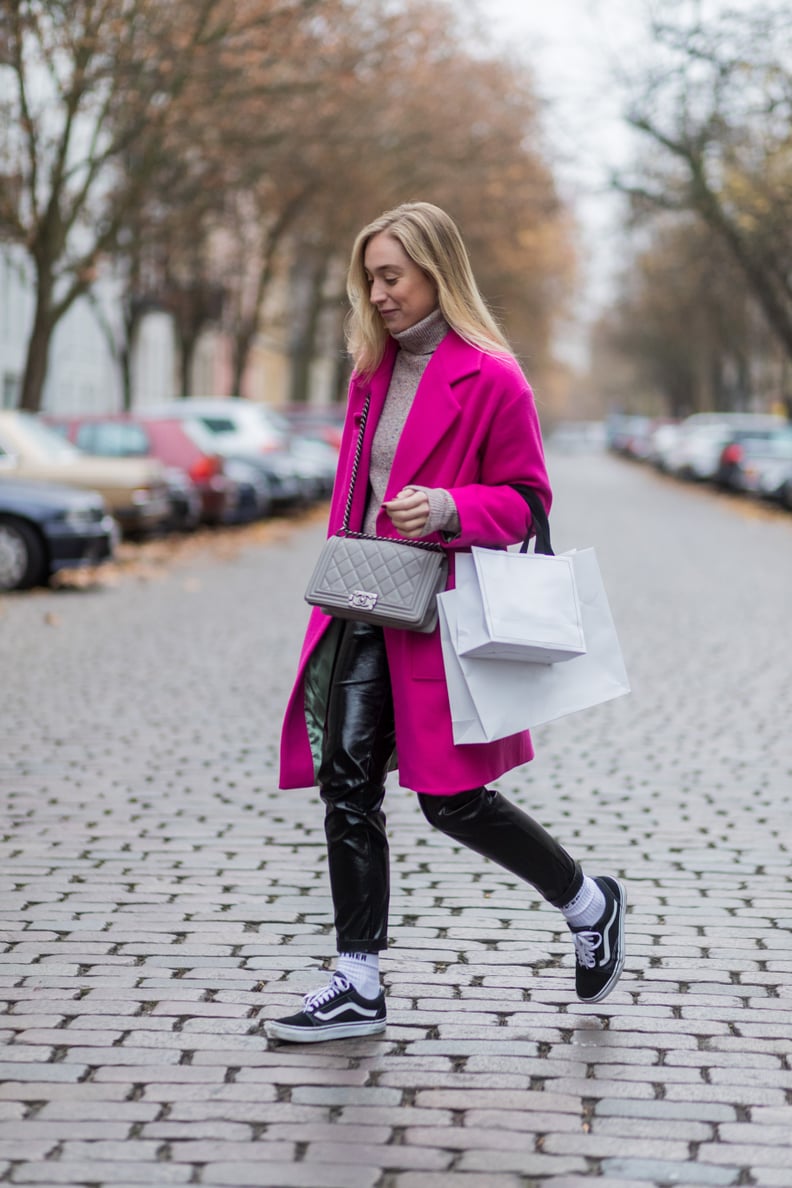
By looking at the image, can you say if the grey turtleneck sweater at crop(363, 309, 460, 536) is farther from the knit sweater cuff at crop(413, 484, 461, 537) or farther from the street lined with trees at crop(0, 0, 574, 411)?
the street lined with trees at crop(0, 0, 574, 411)

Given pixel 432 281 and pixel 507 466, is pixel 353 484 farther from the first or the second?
pixel 432 281

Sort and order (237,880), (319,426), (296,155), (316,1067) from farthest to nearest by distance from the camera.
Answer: (319,426), (296,155), (237,880), (316,1067)

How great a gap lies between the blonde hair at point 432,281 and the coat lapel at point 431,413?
0.20 feet

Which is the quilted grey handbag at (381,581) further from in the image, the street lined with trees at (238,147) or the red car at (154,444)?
the red car at (154,444)

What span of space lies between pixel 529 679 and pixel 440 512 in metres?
0.47

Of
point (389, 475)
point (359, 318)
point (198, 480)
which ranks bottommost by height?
point (198, 480)

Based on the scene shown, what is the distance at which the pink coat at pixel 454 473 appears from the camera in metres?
4.00

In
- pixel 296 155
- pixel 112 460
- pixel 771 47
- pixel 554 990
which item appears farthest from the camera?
pixel 296 155

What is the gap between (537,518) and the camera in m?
4.11

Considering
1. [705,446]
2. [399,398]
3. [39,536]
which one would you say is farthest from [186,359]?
[399,398]

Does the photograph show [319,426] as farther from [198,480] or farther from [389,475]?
[389,475]

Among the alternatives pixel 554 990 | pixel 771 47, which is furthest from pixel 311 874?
pixel 771 47

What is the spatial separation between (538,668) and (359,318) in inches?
35.7

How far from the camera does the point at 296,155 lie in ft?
106
